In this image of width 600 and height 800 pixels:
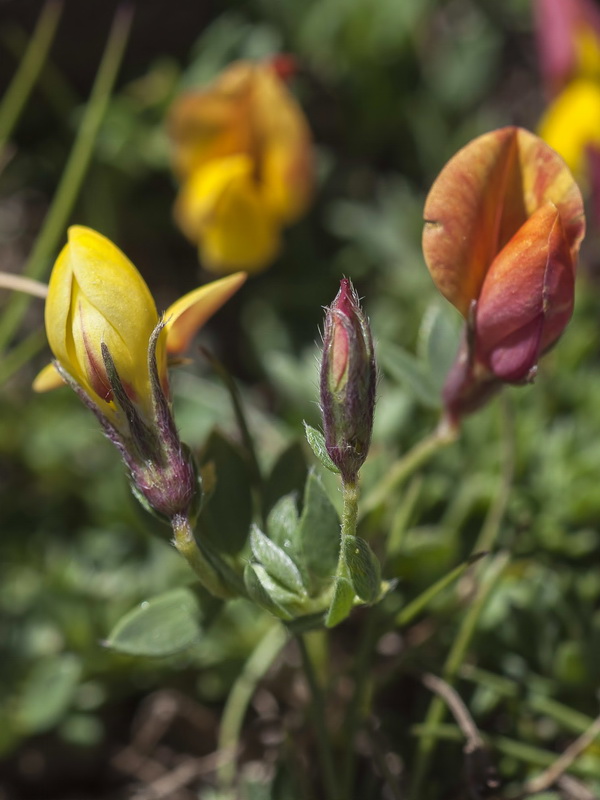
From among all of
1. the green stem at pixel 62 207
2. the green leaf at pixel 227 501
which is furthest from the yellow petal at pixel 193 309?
the green stem at pixel 62 207

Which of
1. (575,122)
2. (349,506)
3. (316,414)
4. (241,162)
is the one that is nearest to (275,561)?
(349,506)

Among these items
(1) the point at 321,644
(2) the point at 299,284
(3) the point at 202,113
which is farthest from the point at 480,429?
(3) the point at 202,113

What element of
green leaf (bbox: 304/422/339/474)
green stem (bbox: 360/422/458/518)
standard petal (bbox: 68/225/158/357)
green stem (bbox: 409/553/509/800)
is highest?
standard petal (bbox: 68/225/158/357)

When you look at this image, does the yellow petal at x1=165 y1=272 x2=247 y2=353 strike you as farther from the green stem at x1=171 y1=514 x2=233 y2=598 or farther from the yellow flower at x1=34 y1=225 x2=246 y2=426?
the green stem at x1=171 y1=514 x2=233 y2=598

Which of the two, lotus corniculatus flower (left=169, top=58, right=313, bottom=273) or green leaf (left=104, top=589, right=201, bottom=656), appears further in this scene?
lotus corniculatus flower (left=169, top=58, right=313, bottom=273)

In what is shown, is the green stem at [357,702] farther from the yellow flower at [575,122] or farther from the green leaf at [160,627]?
the yellow flower at [575,122]

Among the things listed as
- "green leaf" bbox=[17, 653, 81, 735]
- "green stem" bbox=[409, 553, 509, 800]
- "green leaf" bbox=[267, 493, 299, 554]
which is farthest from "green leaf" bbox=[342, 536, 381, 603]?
"green leaf" bbox=[17, 653, 81, 735]

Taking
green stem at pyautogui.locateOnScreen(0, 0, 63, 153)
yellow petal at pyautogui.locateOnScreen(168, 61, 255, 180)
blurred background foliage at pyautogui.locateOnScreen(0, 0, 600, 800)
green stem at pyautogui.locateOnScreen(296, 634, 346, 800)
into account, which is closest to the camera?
green stem at pyautogui.locateOnScreen(296, 634, 346, 800)
